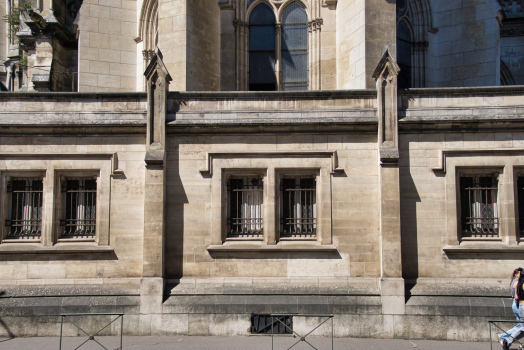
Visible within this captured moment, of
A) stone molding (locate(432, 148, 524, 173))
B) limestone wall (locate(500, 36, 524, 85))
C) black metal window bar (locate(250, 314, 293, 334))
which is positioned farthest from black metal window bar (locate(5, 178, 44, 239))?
limestone wall (locate(500, 36, 524, 85))

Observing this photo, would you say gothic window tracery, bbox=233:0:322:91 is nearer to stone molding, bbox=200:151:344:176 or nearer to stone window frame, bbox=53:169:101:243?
stone molding, bbox=200:151:344:176

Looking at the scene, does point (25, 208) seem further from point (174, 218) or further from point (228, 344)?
point (228, 344)

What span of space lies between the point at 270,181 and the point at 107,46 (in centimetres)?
931

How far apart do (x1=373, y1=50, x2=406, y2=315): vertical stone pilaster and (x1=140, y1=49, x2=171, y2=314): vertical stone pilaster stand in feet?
16.8

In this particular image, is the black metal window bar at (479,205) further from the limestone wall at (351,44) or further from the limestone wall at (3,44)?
the limestone wall at (3,44)

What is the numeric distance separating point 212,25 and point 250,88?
2490mm

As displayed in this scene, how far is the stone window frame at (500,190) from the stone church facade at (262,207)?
0.11ft

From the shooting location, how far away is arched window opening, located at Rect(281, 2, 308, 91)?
15.1m

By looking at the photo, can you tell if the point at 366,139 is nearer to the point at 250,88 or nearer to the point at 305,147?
the point at 305,147

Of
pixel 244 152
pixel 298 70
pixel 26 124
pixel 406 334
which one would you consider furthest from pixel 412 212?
pixel 26 124

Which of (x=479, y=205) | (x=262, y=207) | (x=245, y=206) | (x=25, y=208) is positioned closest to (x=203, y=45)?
(x=245, y=206)

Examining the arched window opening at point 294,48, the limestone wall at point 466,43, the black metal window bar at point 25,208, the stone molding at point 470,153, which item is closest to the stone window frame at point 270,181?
the stone molding at point 470,153

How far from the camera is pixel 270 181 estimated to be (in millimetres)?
10477

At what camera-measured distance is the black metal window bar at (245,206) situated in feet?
35.0
